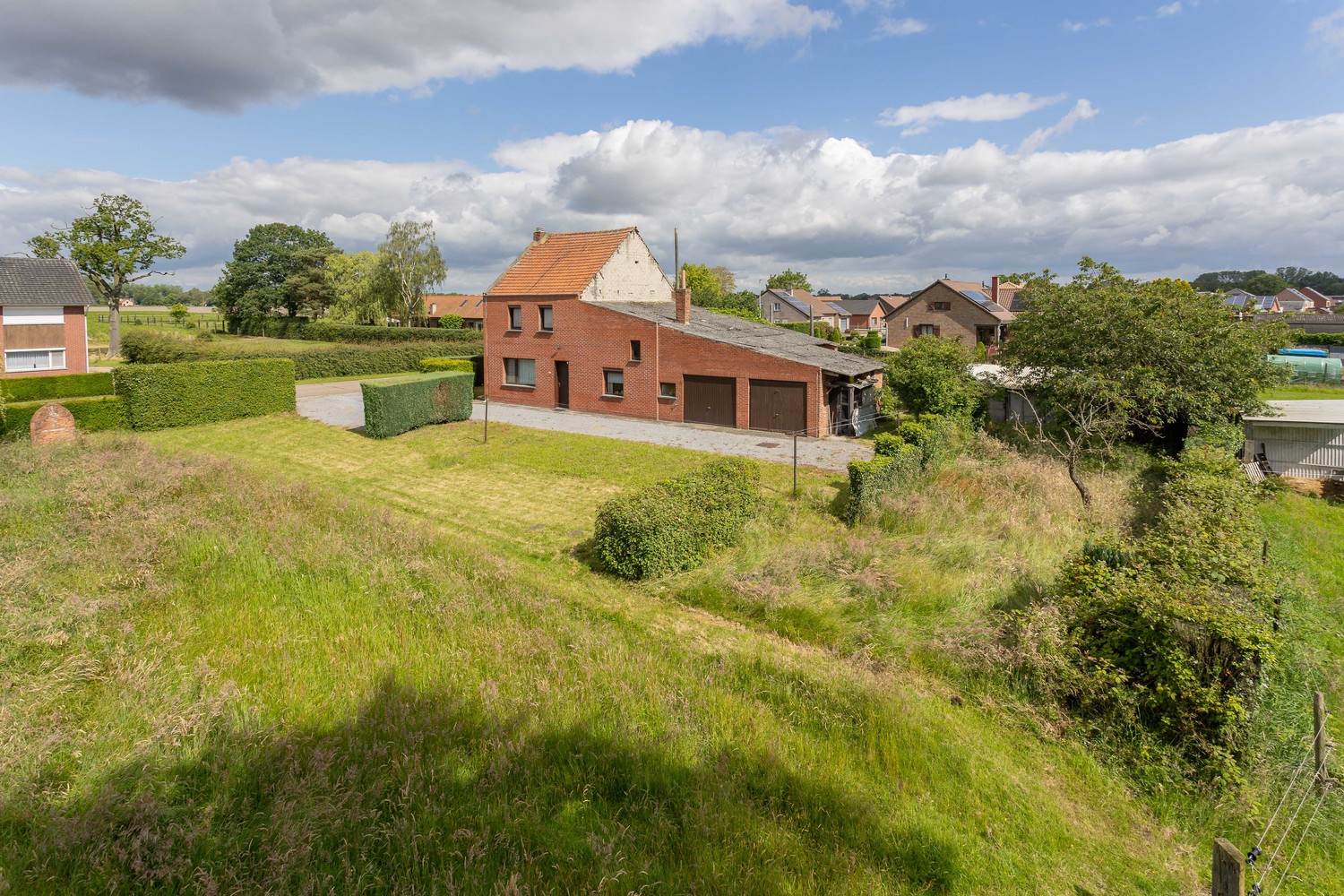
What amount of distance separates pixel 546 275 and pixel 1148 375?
74.0 ft

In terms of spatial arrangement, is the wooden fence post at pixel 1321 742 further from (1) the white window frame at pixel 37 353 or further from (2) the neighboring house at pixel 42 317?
(1) the white window frame at pixel 37 353

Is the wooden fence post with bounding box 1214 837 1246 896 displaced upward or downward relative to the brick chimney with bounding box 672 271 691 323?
downward

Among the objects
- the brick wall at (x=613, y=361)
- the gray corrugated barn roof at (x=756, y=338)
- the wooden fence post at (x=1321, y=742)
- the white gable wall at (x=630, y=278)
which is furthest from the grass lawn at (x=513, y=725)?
the white gable wall at (x=630, y=278)

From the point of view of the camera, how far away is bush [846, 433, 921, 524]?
1302cm

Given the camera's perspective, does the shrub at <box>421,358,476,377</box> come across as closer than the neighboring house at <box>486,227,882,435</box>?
No

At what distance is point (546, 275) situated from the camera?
28984 millimetres

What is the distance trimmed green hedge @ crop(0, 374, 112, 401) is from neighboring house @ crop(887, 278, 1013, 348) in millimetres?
47855

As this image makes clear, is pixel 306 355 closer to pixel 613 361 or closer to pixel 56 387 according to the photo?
pixel 56 387

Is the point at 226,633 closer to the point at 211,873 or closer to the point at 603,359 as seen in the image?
the point at 211,873

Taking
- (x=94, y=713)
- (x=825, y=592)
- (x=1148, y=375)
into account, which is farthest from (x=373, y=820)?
(x=1148, y=375)

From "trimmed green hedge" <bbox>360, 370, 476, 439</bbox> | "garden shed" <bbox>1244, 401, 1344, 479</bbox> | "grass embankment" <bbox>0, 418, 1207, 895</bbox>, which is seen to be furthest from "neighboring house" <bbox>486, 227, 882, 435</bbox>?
"grass embankment" <bbox>0, 418, 1207, 895</bbox>

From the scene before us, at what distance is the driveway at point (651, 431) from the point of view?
19672 millimetres

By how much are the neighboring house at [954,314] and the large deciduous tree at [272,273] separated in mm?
54048

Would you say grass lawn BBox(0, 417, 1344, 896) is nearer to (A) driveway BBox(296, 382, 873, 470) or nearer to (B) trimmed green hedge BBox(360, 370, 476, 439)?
(A) driveway BBox(296, 382, 873, 470)
